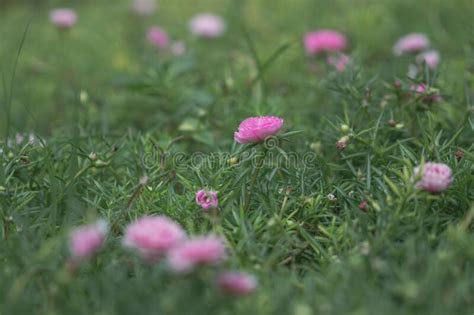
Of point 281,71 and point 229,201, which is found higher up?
point 229,201

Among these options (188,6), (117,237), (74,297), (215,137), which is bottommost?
(188,6)

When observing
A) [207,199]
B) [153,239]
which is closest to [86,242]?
[153,239]

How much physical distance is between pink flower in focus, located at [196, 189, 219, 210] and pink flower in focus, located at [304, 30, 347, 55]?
4.40ft

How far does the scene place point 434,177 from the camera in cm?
152

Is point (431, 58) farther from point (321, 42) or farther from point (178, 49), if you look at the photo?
point (178, 49)

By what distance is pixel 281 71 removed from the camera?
10.0 feet

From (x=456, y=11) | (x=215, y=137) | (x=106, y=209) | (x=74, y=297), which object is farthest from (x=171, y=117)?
(x=456, y=11)

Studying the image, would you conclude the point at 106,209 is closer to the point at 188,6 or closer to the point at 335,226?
the point at 335,226

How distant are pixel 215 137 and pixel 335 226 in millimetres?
797

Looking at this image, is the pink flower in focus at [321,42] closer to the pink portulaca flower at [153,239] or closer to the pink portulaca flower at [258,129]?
the pink portulaca flower at [258,129]

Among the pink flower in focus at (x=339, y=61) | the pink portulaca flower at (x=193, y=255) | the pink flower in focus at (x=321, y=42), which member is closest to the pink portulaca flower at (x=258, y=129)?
the pink portulaca flower at (x=193, y=255)

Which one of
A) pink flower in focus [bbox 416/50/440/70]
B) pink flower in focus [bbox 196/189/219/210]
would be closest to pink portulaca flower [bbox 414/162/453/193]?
pink flower in focus [bbox 196/189/219/210]

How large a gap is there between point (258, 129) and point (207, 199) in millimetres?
Result: 224

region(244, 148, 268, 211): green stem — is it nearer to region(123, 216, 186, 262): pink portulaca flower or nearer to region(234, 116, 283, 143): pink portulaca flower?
region(234, 116, 283, 143): pink portulaca flower
